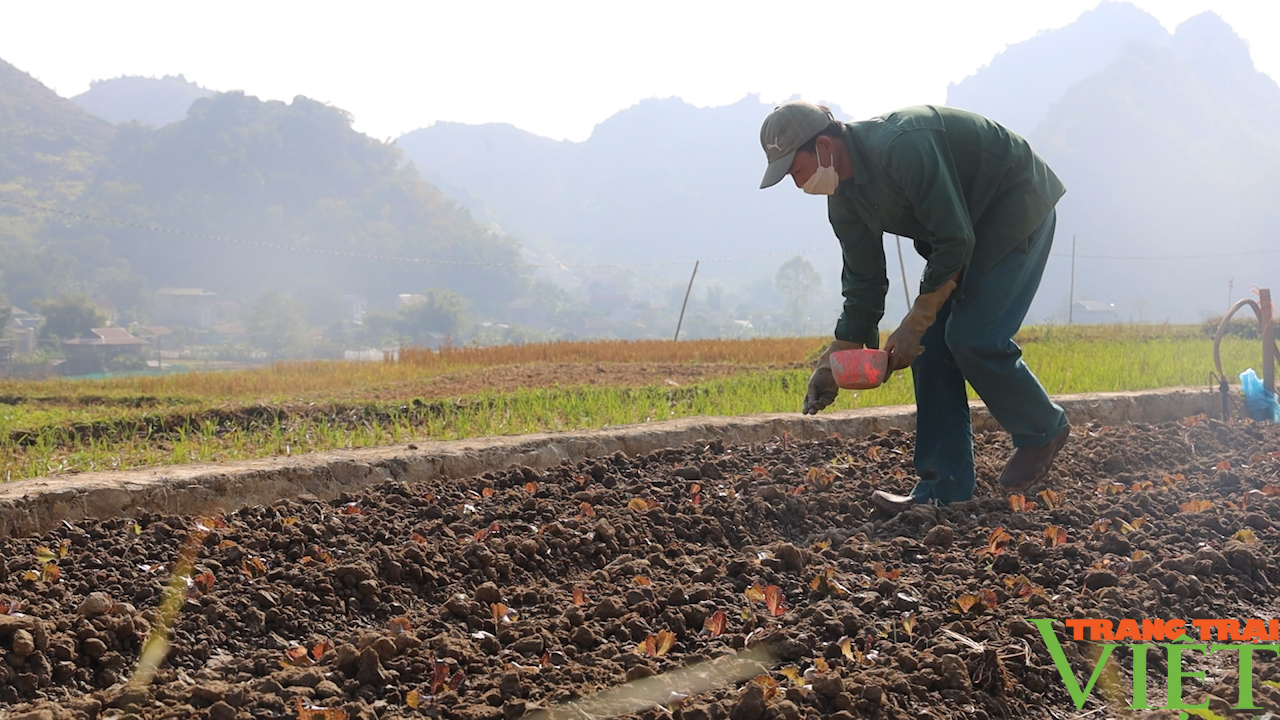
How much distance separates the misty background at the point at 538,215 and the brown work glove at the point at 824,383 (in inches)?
539

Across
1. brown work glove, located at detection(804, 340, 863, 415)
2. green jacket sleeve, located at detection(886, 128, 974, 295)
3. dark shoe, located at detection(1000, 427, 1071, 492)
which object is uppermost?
green jacket sleeve, located at detection(886, 128, 974, 295)

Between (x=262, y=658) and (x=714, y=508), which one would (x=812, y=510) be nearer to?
(x=714, y=508)

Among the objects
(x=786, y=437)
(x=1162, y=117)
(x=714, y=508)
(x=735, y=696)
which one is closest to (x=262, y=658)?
(x=735, y=696)

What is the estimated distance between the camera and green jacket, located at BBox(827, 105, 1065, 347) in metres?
2.59

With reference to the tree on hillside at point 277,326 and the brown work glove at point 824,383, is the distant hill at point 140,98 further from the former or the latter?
the brown work glove at point 824,383

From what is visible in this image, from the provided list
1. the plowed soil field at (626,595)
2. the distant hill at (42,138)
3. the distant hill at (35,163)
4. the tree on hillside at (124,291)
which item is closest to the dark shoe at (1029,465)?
the plowed soil field at (626,595)

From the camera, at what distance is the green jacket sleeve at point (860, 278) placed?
9.82 ft

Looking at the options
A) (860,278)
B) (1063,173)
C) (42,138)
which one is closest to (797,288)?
(1063,173)

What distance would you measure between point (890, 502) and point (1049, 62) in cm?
18617

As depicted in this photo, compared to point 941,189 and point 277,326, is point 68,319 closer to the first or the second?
point 277,326

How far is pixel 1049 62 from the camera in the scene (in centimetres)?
16712

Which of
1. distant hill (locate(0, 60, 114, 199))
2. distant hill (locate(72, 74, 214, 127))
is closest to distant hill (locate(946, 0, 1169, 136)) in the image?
distant hill (locate(72, 74, 214, 127))

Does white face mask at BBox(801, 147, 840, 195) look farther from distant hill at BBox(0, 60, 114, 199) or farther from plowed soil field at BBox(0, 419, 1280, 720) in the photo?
distant hill at BBox(0, 60, 114, 199)

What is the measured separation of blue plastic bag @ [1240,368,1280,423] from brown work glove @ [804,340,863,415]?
9.50 ft
